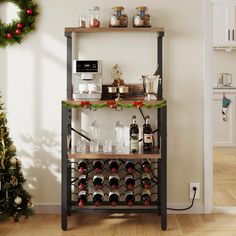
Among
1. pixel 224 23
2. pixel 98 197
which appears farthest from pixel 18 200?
pixel 224 23

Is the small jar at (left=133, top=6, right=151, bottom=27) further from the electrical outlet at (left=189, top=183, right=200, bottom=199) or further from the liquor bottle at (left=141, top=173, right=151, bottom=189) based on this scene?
the electrical outlet at (left=189, top=183, right=200, bottom=199)

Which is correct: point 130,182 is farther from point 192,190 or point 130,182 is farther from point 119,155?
point 192,190

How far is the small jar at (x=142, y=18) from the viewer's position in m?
3.88

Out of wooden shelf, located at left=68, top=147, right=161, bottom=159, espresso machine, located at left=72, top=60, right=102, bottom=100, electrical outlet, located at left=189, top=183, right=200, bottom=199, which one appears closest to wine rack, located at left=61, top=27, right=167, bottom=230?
wooden shelf, located at left=68, top=147, right=161, bottom=159

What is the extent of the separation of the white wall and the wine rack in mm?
124

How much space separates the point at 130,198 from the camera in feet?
12.6

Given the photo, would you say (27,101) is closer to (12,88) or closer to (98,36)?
(12,88)

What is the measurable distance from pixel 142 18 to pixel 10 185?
1.66m

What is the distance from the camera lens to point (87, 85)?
3.79m

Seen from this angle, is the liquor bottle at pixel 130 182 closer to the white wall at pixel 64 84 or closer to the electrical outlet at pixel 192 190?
the white wall at pixel 64 84

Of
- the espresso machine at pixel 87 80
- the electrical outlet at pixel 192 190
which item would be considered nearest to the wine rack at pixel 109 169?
the espresso machine at pixel 87 80

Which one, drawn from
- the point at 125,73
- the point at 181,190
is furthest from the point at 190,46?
the point at 181,190

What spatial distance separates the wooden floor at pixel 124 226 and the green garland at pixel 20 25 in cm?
149

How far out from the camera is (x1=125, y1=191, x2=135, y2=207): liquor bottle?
381 centimetres
